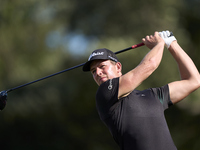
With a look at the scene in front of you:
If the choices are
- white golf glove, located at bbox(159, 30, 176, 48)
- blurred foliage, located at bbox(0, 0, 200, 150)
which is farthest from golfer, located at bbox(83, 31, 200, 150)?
blurred foliage, located at bbox(0, 0, 200, 150)

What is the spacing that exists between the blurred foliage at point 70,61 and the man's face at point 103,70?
3895 millimetres

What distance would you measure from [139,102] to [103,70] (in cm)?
39

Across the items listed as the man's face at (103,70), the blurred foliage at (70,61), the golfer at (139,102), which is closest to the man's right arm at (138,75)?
the golfer at (139,102)

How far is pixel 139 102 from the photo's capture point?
2.02 meters

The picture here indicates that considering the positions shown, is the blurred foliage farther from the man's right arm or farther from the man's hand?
the man's right arm

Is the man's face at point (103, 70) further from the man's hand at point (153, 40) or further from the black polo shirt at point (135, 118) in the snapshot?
the man's hand at point (153, 40)

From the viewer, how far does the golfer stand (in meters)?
1.89

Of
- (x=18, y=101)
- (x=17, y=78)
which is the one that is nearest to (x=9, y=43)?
(x=17, y=78)

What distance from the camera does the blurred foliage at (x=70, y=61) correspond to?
644cm

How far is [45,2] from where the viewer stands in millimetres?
7270

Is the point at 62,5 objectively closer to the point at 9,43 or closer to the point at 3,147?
the point at 9,43

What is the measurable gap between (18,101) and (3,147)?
1.37 meters

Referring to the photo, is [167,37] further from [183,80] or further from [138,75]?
[138,75]

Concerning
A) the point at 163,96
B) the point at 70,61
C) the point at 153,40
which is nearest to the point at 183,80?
the point at 163,96
